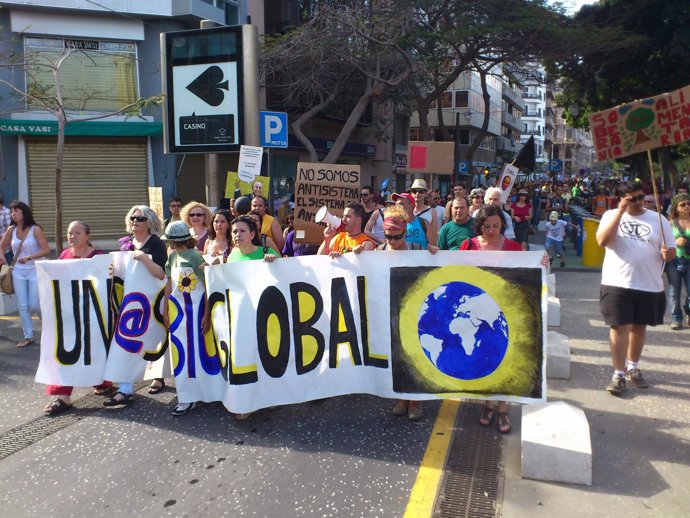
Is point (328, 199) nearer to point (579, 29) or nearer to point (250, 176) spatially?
point (250, 176)

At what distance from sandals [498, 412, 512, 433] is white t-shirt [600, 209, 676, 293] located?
153cm

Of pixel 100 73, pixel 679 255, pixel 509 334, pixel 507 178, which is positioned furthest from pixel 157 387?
pixel 100 73

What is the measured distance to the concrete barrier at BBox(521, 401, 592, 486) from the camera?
371cm

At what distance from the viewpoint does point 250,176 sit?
373 inches

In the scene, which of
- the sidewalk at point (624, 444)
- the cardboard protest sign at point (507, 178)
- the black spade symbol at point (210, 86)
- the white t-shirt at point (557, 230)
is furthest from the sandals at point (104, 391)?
the white t-shirt at point (557, 230)

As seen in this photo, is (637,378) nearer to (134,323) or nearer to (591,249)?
(134,323)

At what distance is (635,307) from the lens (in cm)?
510

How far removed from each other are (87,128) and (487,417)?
54.1 feet

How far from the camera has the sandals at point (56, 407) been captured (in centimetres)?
504

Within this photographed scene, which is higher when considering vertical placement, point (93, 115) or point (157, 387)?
point (93, 115)

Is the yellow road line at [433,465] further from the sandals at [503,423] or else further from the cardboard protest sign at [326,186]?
the cardboard protest sign at [326,186]

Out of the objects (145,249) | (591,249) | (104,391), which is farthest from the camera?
(591,249)

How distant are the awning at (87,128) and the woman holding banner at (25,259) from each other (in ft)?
35.2

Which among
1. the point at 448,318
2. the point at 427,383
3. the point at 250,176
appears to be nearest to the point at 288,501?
the point at 427,383
